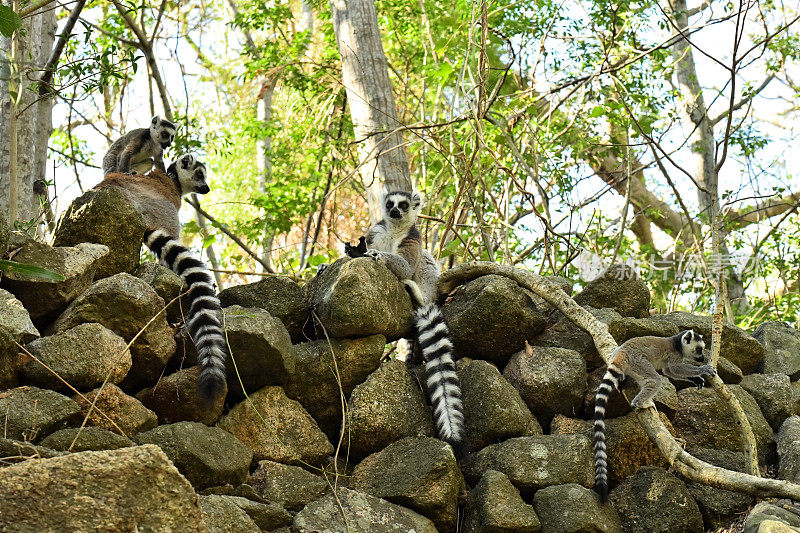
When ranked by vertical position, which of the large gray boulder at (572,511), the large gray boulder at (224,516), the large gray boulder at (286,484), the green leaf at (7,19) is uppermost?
the green leaf at (7,19)

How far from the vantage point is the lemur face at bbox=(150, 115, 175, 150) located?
26.7 ft

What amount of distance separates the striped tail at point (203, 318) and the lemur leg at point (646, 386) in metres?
2.82

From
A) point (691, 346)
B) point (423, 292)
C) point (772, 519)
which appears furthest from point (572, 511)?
point (423, 292)

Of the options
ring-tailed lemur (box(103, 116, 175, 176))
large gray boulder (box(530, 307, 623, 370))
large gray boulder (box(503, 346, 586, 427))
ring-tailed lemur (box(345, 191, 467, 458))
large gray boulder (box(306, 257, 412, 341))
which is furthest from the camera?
ring-tailed lemur (box(103, 116, 175, 176))

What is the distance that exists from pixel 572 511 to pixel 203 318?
8.45ft

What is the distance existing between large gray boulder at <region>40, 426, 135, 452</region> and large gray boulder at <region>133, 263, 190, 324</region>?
48.5 inches

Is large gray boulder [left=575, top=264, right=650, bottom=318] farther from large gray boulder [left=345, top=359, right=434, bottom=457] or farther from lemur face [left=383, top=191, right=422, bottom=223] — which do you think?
large gray boulder [left=345, top=359, right=434, bottom=457]

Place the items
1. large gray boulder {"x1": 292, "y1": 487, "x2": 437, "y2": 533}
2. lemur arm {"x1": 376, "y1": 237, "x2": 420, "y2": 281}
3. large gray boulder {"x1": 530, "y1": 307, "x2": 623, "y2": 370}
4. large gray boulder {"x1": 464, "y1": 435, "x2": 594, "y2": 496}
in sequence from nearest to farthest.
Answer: large gray boulder {"x1": 292, "y1": 487, "x2": 437, "y2": 533} → large gray boulder {"x1": 464, "y1": 435, "x2": 594, "y2": 496} → large gray boulder {"x1": 530, "y1": 307, "x2": 623, "y2": 370} → lemur arm {"x1": 376, "y1": 237, "x2": 420, "y2": 281}

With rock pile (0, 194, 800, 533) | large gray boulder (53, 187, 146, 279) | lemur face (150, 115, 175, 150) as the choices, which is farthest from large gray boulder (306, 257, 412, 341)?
lemur face (150, 115, 175, 150)

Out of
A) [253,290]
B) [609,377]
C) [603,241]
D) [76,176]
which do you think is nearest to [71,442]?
[253,290]

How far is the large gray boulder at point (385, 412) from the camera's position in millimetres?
5145

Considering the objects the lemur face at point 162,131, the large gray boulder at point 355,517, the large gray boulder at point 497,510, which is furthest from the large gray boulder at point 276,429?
the lemur face at point 162,131

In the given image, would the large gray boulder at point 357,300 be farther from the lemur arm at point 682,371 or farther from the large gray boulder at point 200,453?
the lemur arm at point 682,371

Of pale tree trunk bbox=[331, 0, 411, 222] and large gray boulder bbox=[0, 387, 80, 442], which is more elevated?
pale tree trunk bbox=[331, 0, 411, 222]
